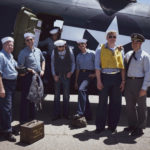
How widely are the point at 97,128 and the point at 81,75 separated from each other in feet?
4.73

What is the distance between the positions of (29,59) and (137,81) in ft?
8.02

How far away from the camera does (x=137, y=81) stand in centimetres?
527

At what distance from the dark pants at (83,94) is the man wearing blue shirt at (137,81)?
112 centimetres

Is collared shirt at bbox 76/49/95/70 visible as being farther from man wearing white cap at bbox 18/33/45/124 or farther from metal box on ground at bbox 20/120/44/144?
metal box on ground at bbox 20/120/44/144

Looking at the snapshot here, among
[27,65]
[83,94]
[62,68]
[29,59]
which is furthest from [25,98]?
Result: [83,94]

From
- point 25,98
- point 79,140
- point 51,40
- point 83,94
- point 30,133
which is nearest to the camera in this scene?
point 30,133

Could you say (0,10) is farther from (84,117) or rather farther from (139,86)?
(139,86)

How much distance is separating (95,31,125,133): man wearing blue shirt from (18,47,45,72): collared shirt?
4.55ft

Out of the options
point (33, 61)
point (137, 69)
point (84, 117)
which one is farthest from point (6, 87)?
point (137, 69)

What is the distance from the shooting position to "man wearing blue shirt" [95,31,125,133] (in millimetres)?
5188

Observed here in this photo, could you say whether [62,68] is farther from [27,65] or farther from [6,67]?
[6,67]

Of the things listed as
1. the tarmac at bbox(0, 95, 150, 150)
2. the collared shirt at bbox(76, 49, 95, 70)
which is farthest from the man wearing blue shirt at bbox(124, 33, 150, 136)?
the collared shirt at bbox(76, 49, 95, 70)

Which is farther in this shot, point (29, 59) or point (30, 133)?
point (29, 59)

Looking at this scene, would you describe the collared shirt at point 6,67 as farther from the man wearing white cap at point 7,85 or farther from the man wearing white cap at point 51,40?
the man wearing white cap at point 51,40
